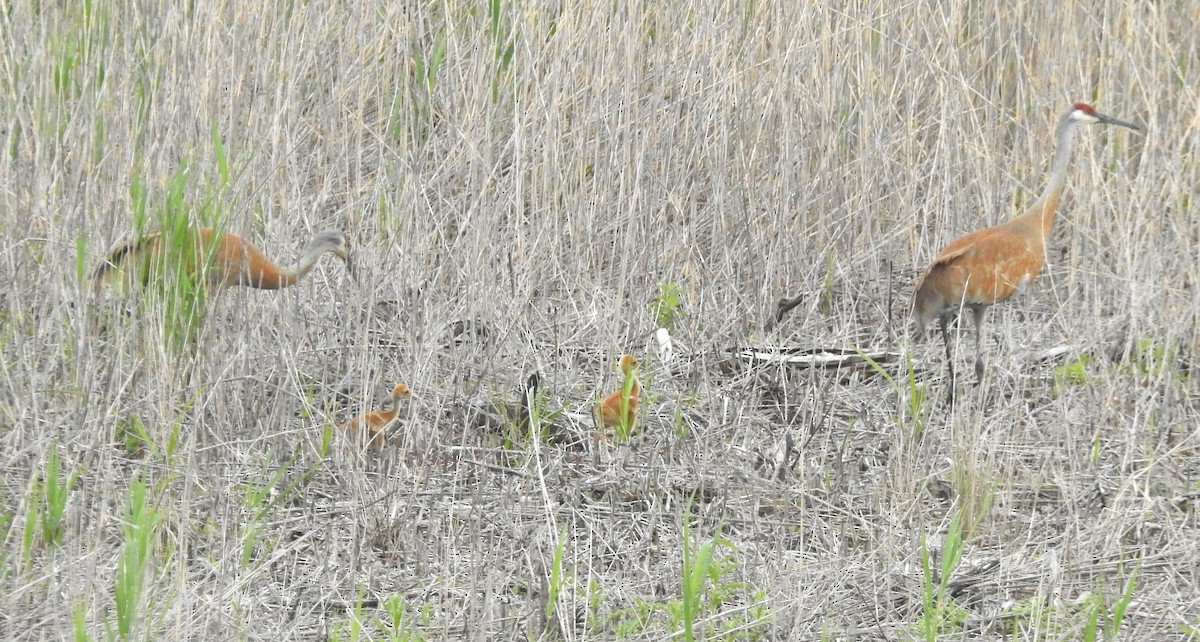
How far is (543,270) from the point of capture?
423 centimetres

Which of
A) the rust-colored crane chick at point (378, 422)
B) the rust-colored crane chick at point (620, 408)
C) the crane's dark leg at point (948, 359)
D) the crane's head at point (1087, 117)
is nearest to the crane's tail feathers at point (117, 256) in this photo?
the rust-colored crane chick at point (378, 422)

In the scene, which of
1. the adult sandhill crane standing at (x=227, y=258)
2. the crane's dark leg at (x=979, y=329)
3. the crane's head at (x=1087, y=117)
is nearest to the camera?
the adult sandhill crane standing at (x=227, y=258)

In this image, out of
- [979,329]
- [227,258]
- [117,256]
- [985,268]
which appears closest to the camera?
[117,256]

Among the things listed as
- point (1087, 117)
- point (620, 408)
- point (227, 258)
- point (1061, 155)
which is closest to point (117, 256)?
point (227, 258)

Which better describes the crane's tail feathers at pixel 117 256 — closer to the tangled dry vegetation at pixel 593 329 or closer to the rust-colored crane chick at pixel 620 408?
the tangled dry vegetation at pixel 593 329

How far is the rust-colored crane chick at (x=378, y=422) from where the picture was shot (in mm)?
3230

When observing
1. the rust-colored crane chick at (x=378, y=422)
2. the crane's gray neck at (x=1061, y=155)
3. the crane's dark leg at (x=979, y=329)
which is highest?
the crane's gray neck at (x=1061, y=155)

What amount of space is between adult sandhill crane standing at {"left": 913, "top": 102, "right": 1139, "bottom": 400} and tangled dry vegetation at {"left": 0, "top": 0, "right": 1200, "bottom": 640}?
0.17m

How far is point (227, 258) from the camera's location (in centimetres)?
354

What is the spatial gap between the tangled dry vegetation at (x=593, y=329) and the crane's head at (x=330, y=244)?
2.2 inches

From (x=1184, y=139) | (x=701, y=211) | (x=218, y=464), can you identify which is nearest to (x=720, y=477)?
(x=218, y=464)

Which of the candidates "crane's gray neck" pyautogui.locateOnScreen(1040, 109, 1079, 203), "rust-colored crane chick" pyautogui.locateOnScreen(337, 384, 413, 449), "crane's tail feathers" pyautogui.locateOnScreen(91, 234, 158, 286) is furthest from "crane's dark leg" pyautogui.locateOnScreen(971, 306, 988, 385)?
"crane's tail feathers" pyautogui.locateOnScreen(91, 234, 158, 286)

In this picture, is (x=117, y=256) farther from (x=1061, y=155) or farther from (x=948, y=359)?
(x=1061, y=155)

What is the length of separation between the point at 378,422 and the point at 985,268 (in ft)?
5.42
